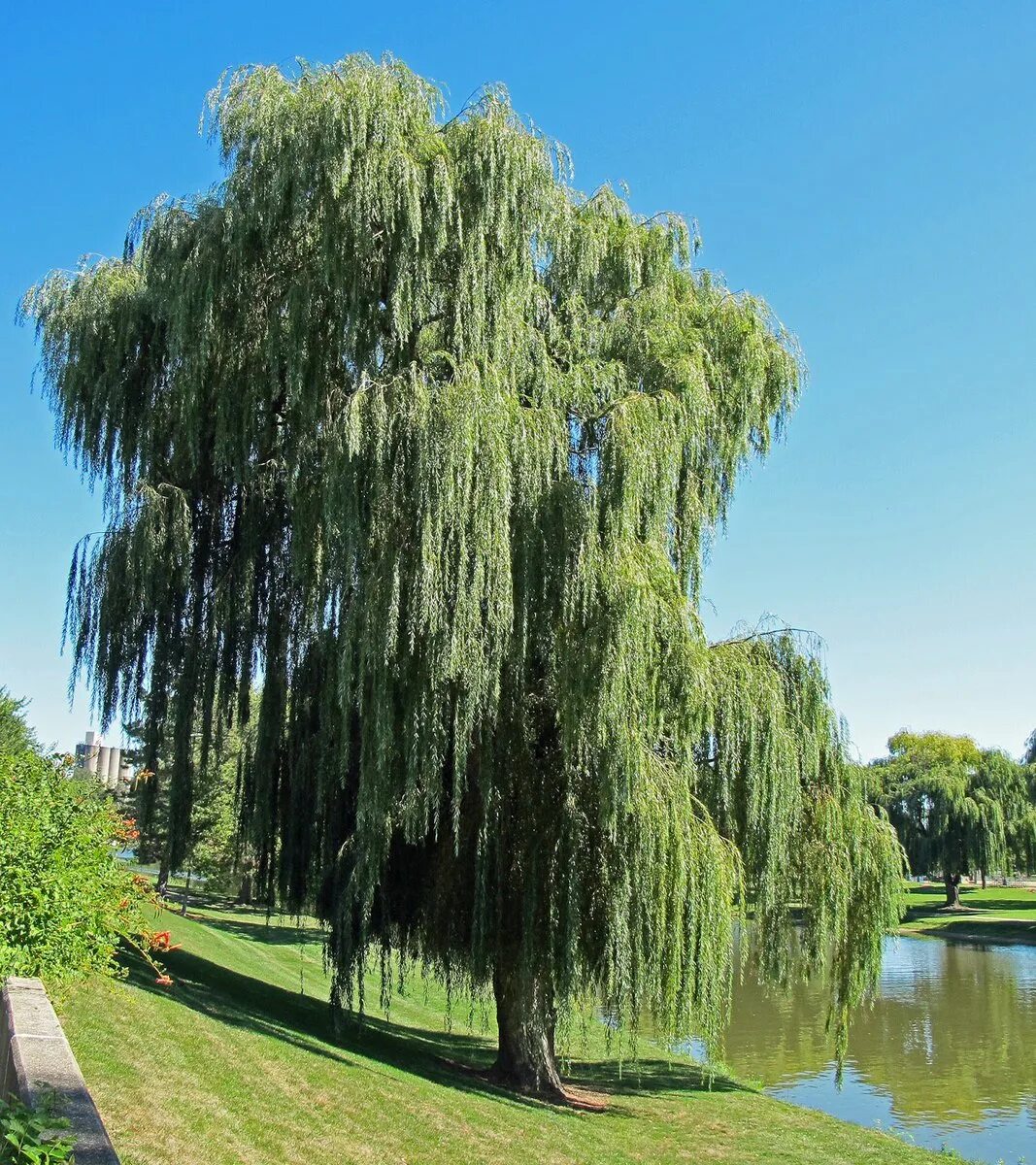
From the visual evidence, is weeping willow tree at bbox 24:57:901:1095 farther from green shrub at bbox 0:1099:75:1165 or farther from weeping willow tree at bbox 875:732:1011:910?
weeping willow tree at bbox 875:732:1011:910

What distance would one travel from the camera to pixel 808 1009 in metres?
24.1

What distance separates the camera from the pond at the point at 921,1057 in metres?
15.1

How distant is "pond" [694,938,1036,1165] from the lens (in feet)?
49.5

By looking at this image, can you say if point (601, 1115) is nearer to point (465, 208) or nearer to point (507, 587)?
point (507, 587)

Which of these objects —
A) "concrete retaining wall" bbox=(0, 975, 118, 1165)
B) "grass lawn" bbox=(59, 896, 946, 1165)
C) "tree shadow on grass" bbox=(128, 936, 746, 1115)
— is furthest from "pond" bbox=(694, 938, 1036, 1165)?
"concrete retaining wall" bbox=(0, 975, 118, 1165)

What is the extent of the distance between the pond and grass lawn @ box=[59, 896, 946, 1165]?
181cm

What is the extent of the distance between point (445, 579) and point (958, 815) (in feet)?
134

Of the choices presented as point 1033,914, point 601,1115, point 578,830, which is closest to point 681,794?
point 578,830

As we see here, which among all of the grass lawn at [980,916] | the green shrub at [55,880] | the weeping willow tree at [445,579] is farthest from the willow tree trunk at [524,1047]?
the grass lawn at [980,916]

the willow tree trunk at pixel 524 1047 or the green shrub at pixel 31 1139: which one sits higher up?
the green shrub at pixel 31 1139

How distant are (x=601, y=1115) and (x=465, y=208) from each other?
32.1 feet

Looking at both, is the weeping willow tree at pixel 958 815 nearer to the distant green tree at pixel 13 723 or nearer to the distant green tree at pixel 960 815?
the distant green tree at pixel 960 815

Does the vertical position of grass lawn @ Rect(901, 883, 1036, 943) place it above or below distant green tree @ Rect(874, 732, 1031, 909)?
below

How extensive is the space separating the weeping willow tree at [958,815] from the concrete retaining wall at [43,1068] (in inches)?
1634
